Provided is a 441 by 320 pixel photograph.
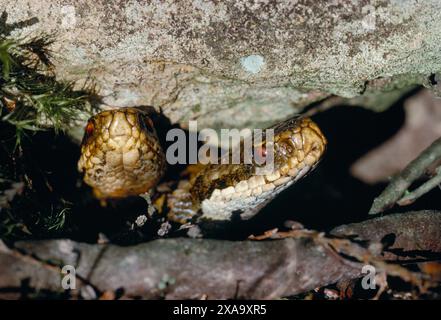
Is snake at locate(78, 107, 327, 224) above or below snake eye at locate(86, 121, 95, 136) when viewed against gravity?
below

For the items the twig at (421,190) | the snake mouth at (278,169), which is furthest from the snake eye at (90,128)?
the twig at (421,190)

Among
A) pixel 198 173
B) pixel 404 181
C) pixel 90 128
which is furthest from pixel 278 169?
pixel 90 128

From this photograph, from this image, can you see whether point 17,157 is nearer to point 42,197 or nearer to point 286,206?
point 42,197

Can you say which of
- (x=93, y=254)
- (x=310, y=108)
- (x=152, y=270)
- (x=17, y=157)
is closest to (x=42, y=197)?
(x=17, y=157)

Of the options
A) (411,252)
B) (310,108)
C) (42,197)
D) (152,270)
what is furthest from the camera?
(310,108)

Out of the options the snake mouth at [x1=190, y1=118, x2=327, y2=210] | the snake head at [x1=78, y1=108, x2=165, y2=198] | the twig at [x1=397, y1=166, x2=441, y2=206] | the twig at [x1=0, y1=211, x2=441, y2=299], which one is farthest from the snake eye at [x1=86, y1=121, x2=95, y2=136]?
the twig at [x1=397, y1=166, x2=441, y2=206]

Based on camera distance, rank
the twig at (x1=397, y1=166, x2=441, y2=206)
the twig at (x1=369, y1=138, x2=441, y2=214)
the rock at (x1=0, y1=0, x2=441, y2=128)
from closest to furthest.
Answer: the rock at (x1=0, y1=0, x2=441, y2=128)
the twig at (x1=397, y1=166, x2=441, y2=206)
the twig at (x1=369, y1=138, x2=441, y2=214)

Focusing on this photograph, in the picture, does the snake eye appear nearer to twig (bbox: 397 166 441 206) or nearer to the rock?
the rock
